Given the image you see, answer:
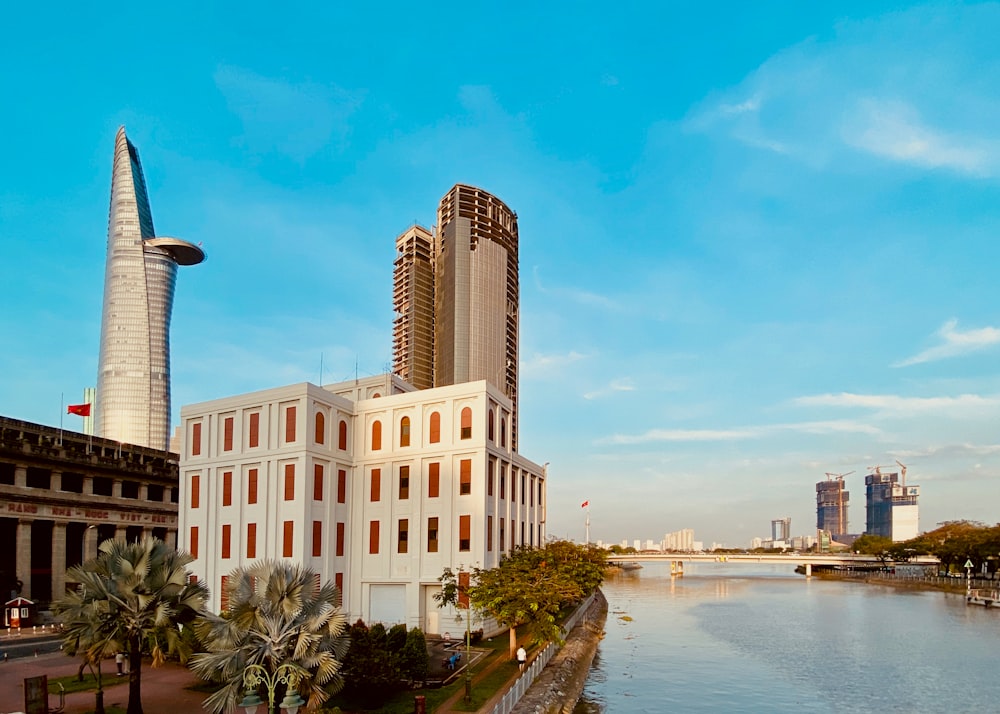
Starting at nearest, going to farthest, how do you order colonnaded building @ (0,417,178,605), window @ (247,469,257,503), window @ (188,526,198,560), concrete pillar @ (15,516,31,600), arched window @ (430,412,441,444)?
arched window @ (430,412,441,444) → window @ (247,469,257,503) → window @ (188,526,198,560) → concrete pillar @ (15,516,31,600) → colonnaded building @ (0,417,178,605)

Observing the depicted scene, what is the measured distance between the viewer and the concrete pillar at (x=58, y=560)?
75625mm

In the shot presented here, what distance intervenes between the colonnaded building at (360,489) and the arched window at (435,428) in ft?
0.29

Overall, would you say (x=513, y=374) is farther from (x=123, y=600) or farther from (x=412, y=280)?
(x=123, y=600)

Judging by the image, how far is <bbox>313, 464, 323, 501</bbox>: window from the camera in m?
58.4

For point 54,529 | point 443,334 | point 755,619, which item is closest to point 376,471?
point 54,529

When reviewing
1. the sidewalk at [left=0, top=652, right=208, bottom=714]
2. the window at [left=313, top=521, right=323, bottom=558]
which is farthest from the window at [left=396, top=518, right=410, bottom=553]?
the sidewalk at [left=0, top=652, right=208, bottom=714]

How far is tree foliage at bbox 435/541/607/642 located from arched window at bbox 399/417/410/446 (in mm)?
11377

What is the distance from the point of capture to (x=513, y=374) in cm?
19525

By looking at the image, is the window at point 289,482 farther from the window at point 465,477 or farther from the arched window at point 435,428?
the window at point 465,477

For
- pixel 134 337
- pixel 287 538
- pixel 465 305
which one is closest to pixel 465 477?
pixel 287 538

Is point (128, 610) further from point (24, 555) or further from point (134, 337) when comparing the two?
point (134, 337)

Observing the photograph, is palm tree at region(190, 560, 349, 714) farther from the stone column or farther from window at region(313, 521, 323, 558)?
the stone column

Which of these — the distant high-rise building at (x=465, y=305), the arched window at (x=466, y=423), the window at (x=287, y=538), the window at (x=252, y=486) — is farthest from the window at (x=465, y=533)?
the distant high-rise building at (x=465, y=305)

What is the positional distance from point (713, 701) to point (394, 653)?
63.6 ft
